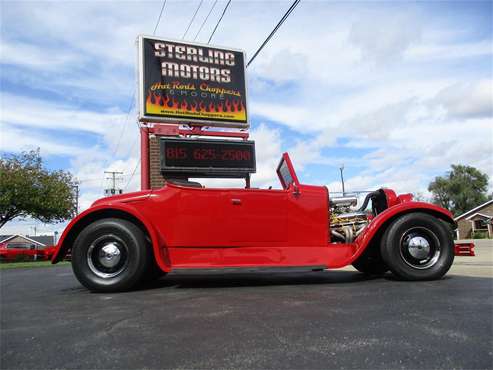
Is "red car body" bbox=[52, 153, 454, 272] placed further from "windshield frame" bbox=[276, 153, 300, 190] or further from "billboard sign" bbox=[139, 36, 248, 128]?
"billboard sign" bbox=[139, 36, 248, 128]

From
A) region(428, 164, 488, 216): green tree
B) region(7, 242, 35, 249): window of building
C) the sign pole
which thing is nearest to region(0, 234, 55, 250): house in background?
region(7, 242, 35, 249): window of building

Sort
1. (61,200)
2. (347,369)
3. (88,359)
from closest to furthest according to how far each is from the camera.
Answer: (347,369)
(88,359)
(61,200)

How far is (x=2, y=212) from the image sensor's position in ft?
90.8

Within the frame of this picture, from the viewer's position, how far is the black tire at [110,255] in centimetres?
416

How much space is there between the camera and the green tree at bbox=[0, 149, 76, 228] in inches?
1077

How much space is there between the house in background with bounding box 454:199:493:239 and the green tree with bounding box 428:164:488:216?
40.1ft

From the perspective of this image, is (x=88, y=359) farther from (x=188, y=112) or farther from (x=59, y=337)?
(x=188, y=112)

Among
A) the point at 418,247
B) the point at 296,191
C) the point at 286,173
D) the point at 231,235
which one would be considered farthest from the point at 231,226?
→ the point at 418,247

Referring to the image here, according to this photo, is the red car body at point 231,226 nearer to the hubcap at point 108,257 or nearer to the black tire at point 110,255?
the black tire at point 110,255

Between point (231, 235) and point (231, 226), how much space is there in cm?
10

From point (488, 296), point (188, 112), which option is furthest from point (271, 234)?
point (188, 112)

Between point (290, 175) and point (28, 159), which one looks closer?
point (290, 175)

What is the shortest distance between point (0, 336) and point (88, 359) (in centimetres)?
90

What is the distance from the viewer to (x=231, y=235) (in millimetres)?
4391
